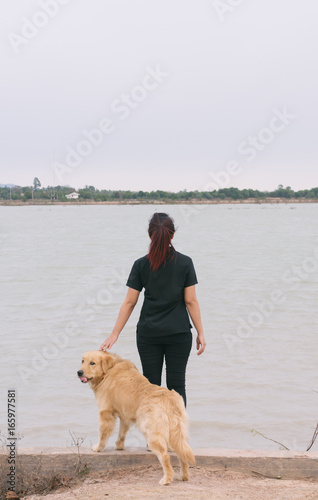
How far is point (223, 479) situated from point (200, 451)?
38cm

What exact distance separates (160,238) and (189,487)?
69.2 inches

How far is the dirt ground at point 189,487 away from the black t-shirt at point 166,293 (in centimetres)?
105

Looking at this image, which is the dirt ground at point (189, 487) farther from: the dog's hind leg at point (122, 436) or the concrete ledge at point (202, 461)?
the dog's hind leg at point (122, 436)

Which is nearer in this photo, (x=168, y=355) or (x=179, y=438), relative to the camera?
(x=179, y=438)

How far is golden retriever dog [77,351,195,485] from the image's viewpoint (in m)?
4.25

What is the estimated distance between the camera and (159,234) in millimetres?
4633

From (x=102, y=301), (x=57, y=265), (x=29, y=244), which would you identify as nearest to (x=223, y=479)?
(x=102, y=301)

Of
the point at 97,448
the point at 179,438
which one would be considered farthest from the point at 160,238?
the point at 97,448

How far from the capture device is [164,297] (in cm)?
467

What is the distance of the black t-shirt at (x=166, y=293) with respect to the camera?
4.66 m

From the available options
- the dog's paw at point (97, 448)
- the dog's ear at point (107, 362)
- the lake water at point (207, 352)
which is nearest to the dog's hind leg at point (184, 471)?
the dog's paw at point (97, 448)

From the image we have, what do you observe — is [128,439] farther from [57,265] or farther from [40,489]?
[57,265]

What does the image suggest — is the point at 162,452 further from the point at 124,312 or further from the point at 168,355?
the point at 124,312

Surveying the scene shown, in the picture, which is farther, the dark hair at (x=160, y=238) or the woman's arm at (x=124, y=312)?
the woman's arm at (x=124, y=312)
